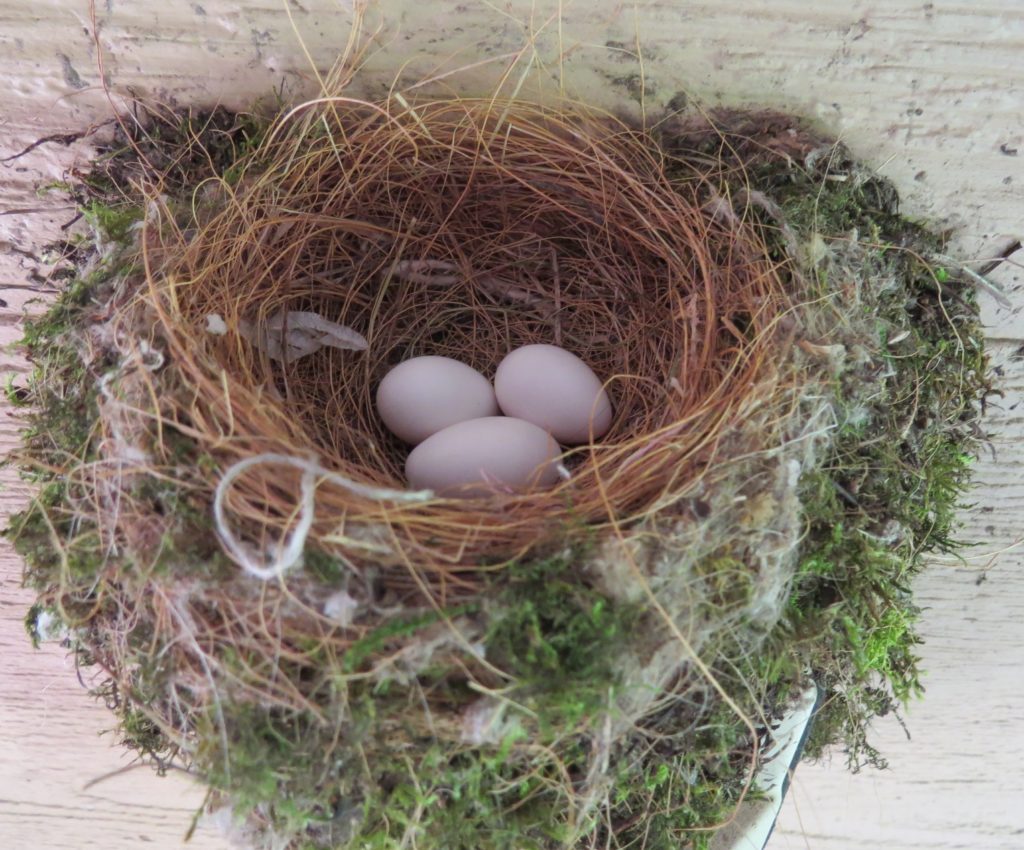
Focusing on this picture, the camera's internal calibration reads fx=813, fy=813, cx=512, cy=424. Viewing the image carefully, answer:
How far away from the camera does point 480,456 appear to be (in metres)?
0.91

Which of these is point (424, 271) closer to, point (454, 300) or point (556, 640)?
point (454, 300)

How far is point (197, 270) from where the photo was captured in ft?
2.81

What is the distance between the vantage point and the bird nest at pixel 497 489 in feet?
2.14

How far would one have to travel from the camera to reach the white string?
0.63 m

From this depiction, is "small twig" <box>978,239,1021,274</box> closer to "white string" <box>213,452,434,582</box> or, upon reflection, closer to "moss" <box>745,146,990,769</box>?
"moss" <box>745,146,990,769</box>

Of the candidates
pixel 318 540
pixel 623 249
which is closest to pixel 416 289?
pixel 623 249

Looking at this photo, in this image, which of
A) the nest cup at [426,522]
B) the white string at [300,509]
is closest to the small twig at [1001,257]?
the nest cup at [426,522]

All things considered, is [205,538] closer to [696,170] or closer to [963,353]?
[696,170]

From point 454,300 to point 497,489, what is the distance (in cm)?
36

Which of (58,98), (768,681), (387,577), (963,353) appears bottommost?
(768,681)

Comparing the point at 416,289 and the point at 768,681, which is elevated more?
the point at 416,289

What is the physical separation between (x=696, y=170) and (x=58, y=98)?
0.74 meters

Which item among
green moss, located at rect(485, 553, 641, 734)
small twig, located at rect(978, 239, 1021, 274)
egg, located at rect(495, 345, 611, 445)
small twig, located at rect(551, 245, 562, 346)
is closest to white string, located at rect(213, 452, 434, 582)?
green moss, located at rect(485, 553, 641, 734)

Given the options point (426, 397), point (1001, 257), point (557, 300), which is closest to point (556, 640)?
point (426, 397)
